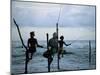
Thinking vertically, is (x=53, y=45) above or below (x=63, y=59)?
above

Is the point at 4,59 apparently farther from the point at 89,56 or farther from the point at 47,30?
the point at 89,56

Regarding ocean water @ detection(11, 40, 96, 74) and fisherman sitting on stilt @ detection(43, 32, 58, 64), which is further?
fisherman sitting on stilt @ detection(43, 32, 58, 64)

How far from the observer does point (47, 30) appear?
2.61 m

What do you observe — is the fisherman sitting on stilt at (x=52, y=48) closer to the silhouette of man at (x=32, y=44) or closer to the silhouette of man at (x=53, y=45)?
the silhouette of man at (x=53, y=45)

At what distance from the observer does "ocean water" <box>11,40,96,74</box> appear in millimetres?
2477

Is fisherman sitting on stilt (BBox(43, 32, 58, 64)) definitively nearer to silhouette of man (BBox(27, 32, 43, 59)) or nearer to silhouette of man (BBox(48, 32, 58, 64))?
silhouette of man (BBox(48, 32, 58, 64))

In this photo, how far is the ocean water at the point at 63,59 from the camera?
248 centimetres

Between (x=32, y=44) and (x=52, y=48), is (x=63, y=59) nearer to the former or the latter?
(x=52, y=48)

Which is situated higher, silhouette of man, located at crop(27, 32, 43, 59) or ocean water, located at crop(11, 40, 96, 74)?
silhouette of man, located at crop(27, 32, 43, 59)

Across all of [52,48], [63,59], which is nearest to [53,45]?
[52,48]

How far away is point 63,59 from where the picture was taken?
2.68 m

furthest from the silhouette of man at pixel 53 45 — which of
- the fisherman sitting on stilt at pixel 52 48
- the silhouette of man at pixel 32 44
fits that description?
the silhouette of man at pixel 32 44

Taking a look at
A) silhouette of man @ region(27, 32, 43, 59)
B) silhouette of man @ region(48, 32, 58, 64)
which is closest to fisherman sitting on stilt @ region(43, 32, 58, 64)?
silhouette of man @ region(48, 32, 58, 64)

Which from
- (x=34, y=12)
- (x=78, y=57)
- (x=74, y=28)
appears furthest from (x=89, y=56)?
(x=34, y=12)
